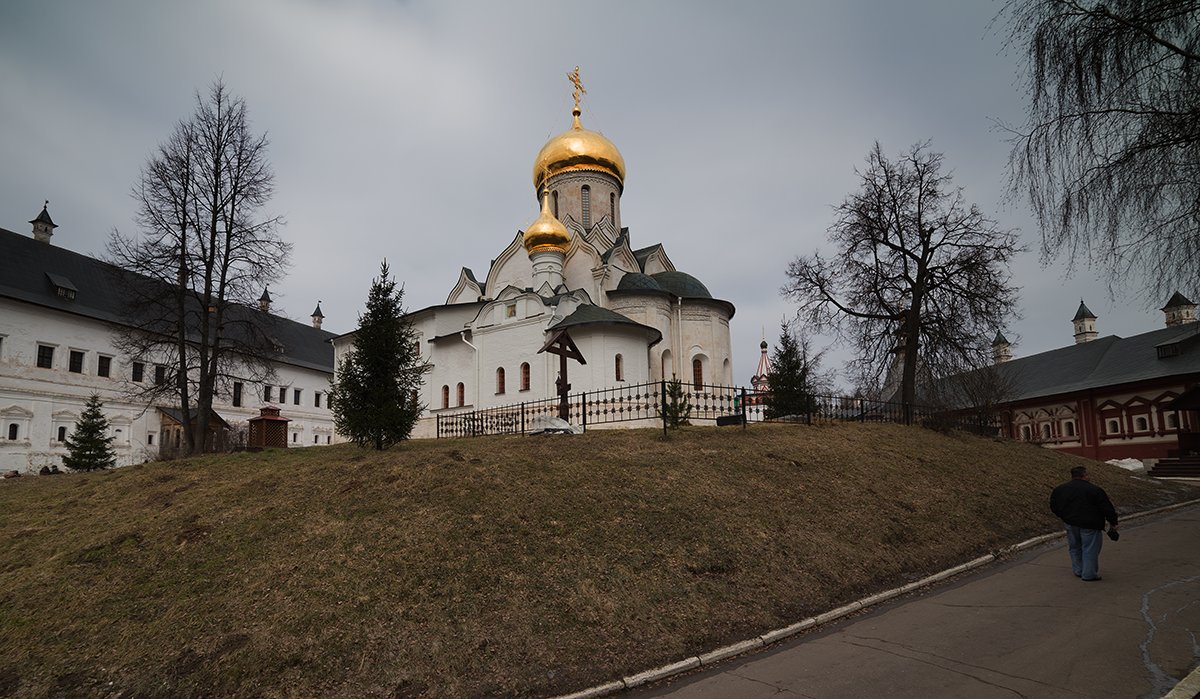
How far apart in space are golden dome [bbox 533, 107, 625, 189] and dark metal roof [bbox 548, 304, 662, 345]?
11413 millimetres

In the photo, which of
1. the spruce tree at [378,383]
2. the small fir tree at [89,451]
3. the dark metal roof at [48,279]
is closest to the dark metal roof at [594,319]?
the spruce tree at [378,383]

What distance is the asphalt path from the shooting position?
5.09 meters

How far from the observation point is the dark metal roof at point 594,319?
2373cm

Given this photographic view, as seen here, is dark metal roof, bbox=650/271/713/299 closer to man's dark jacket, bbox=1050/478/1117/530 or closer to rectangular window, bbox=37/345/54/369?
man's dark jacket, bbox=1050/478/1117/530

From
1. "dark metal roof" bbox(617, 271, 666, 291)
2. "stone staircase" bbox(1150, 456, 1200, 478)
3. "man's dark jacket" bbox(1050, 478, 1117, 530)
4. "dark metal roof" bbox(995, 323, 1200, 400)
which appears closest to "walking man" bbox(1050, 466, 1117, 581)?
"man's dark jacket" bbox(1050, 478, 1117, 530)

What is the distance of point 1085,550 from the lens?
8125 millimetres

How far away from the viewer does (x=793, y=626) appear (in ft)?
22.3

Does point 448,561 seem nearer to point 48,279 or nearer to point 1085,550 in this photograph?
point 1085,550

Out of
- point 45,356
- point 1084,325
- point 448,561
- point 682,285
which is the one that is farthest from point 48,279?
point 1084,325

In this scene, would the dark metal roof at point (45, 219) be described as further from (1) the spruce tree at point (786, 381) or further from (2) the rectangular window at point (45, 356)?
(1) the spruce tree at point (786, 381)

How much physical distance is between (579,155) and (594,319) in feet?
43.9

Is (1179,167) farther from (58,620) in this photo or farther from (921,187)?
(921,187)

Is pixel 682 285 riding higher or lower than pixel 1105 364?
higher

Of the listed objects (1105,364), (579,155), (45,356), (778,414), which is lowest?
(778,414)
